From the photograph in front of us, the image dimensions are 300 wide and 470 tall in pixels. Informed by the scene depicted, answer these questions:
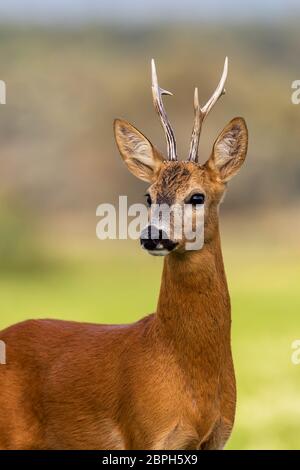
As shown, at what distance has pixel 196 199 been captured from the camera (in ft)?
25.0

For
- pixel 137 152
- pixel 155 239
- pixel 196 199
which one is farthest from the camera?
pixel 137 152

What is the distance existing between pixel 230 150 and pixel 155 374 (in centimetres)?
150

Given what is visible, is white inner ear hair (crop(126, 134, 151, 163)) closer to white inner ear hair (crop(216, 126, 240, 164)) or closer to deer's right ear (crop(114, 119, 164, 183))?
deer's right ear (crop(114, 119, 164, 183))

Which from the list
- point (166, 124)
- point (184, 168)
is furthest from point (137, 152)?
point (184, 168)

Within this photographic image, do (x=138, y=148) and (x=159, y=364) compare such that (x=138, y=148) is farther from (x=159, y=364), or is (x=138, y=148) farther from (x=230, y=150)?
(x=159, y=364)

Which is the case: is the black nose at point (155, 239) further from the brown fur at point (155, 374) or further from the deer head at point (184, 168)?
the brown fur at point (155, 374)

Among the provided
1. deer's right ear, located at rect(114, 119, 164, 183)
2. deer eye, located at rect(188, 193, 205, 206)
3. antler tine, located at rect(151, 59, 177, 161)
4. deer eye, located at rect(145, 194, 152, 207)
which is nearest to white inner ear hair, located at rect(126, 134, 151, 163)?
deer's right ear, located at rect(114, 119, 164, 183)

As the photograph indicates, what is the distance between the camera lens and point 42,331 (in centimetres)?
843

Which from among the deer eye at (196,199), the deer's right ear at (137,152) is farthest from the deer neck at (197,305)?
the deer's right ear at (137,152)

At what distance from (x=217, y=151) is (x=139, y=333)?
4.13 ft

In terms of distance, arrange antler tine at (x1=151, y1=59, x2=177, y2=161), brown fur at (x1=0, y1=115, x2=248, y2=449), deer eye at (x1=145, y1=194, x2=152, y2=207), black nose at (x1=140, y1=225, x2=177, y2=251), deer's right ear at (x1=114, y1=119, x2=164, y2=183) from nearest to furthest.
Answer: black nose at (x1=140, y1=225, x2=177, y2=251) → brown fur at (x1=0, y1=115, x2=248, y2=449) → deer eye at (x1=145, y1=194, x2=152, y2=207) → antler tine at (x1=151, y1=59, x2=177, y2=161) → deer's right ear at (x1=114, y1=119, x2=164, y2=183)

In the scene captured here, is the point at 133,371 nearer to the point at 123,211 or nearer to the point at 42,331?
the point at 42,331

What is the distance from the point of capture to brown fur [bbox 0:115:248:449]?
759 centimetres

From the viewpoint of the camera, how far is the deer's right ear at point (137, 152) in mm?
8016
